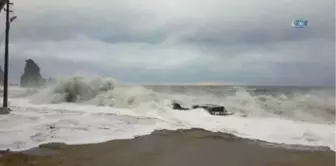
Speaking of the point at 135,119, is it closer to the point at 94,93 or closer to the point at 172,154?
the point at 172,154

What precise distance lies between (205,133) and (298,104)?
8.42 meters

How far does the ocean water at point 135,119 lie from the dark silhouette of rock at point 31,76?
1595 mm

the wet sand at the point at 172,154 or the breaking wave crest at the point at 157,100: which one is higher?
the breaking wave crest at the point at 157,100

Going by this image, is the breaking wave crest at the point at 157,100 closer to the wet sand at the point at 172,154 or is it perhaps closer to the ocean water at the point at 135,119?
the ocean water at the point at 135,119

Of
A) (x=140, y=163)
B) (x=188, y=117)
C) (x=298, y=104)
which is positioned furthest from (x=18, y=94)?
(x=140, y=163)

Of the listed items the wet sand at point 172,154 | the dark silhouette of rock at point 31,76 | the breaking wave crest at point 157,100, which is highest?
the dark silhouette of rock at point 31,76

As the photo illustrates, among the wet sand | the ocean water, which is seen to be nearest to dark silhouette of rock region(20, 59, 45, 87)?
the ocean water

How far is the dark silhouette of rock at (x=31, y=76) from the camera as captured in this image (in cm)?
2214

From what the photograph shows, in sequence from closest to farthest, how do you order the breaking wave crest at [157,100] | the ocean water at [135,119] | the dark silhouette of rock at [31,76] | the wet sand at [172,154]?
the wet sand at [172,154]
the ocean water at [135,119]
the breaking wave crest at [157,100]
the dark silhouette of rock at [31,76]

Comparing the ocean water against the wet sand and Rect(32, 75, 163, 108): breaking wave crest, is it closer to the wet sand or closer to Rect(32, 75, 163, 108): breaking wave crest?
Rect(32, 75, 163, 108): breaking wave crest

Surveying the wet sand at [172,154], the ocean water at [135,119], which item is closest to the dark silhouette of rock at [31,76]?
the ocean water at [135,119]

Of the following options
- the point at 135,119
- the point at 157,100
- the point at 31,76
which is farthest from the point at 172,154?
the point at 31,76

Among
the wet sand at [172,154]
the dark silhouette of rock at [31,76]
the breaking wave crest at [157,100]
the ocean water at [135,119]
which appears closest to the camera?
the wet sand at [172,154]

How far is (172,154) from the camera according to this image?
6.73 meters
